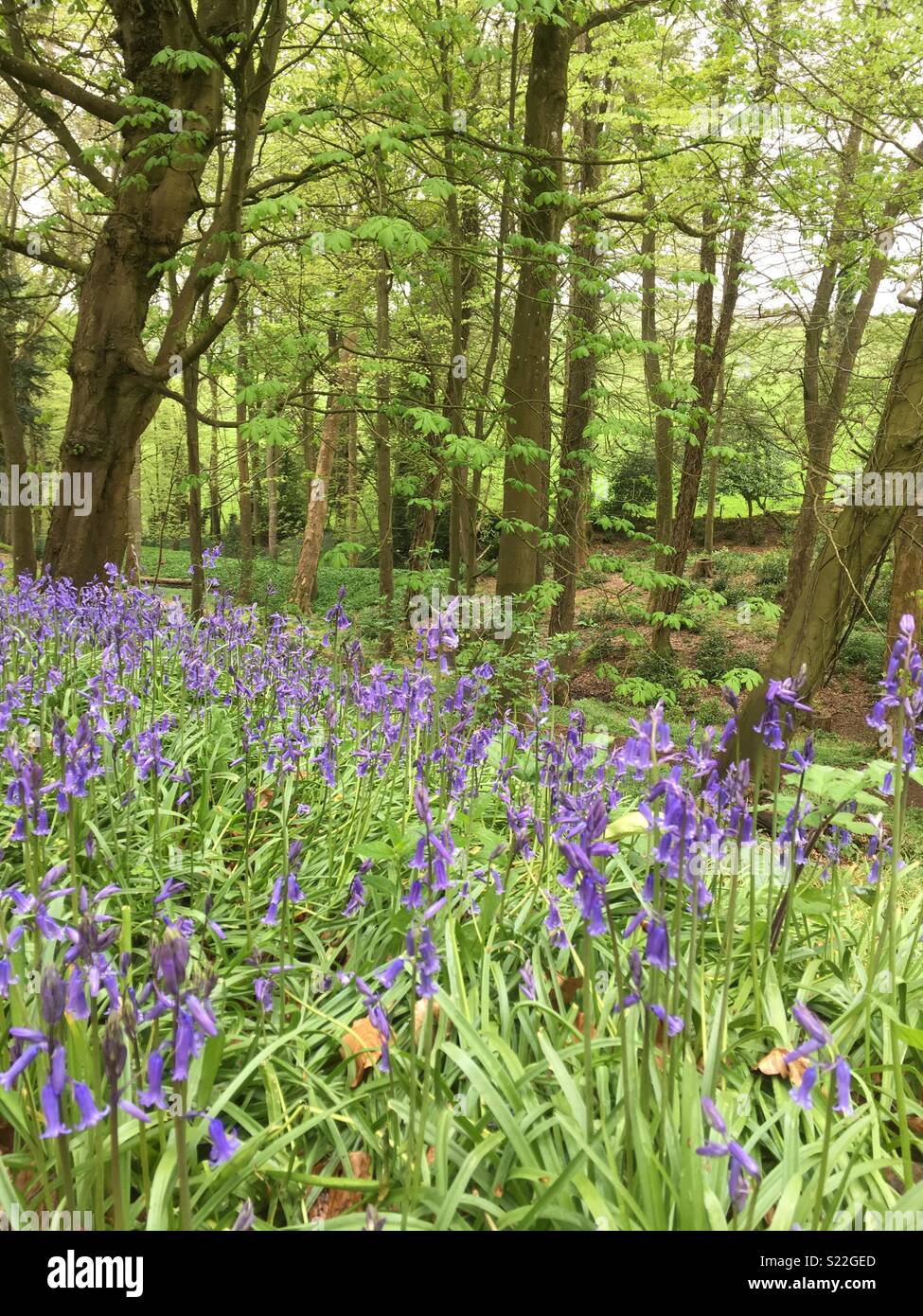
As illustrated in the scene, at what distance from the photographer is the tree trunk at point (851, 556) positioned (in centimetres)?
482

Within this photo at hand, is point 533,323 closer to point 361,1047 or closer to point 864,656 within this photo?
point 361,1047

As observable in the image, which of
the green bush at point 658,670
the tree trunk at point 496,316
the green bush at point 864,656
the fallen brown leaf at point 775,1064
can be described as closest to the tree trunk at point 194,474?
the tree trunk at point 496,316

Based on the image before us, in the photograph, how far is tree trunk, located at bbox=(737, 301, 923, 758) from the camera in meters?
4.82

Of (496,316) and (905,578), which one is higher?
(496,316)

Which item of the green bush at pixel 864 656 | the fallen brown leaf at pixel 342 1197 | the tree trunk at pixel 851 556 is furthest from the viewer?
the green bush at pixel 864 656

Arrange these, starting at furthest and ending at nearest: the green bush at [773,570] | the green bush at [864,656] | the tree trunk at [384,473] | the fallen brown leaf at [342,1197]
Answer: the green bush at [773,570], the green bush at [864,656], the tree trunk at [384,473], the fallen brown leaf at [342,1197]

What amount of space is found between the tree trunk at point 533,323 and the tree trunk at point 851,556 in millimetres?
2132

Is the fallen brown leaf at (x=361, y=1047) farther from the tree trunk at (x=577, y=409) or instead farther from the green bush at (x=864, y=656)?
the green bush at (x=864, y=656)

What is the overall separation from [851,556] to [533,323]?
3.27m

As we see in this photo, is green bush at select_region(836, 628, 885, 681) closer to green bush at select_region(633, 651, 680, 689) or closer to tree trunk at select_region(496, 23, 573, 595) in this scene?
green bush at select_region(633, 651, 680, 689)

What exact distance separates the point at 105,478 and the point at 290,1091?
6.63 metres

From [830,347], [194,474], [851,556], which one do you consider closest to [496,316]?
[194,474]

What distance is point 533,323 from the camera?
675 cm
